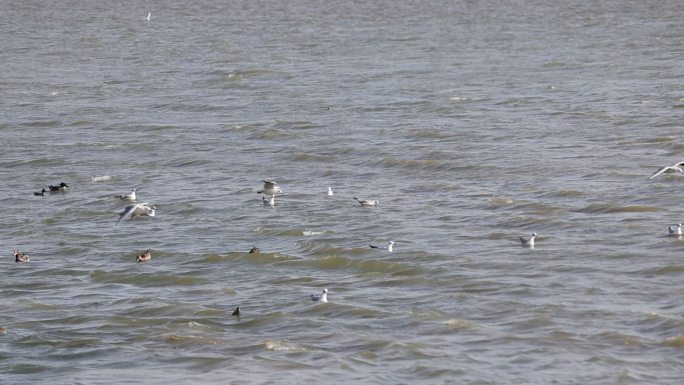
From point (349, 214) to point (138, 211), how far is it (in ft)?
11.7

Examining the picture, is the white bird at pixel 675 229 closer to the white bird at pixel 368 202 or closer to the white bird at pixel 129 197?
the white bird at pixel 368 202

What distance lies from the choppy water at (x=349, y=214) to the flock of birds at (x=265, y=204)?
17cm

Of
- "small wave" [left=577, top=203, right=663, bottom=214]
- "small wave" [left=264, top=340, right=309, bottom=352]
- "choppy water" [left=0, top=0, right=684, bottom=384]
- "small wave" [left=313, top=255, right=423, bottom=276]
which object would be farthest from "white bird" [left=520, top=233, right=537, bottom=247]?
"small wave" [left=264, top=340, right=309, bottom=352]

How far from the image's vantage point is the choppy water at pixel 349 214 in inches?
704

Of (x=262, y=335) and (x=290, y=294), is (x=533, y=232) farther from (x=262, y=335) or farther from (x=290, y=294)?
(x=262, y=335)

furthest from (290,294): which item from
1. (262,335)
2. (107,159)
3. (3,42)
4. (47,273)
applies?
(3,42)

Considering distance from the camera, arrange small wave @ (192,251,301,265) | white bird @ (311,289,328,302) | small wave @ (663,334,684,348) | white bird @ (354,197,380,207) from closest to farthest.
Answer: small wave @ (663,334,684,348)
white bird @ (311,289,328,302)
small wave @ (192,251,301,265)
white bird @ (354,197,380,207)

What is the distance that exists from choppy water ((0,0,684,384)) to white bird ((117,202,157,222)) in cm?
27

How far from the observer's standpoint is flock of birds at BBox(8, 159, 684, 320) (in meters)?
22.5

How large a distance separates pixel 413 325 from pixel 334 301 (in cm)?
161

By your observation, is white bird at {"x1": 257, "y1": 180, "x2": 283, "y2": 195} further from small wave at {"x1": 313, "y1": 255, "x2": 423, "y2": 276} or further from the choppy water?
small wave at {"x1": 313, "y1": 255, "x2": 423, "y2": 276}

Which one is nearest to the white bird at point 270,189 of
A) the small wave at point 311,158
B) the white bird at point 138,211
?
the white bird at point 138,211

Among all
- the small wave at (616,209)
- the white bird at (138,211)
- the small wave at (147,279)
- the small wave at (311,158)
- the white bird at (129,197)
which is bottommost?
the small wave at (147,279)

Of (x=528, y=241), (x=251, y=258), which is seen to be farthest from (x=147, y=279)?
(x=528, y=241)
